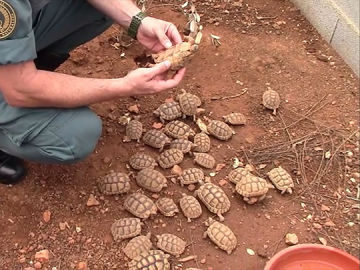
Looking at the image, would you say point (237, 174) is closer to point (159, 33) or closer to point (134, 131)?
point (134, 131)

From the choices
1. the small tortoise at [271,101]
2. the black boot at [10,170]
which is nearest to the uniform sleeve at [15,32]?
the black boot at [10,170]

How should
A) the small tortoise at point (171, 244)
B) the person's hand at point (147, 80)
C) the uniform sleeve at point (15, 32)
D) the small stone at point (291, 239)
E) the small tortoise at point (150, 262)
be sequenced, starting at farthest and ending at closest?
the small stone at point (291, 239), the small tortoise at point (171, 244), the small tortoise at point (150, 262), the person's hand at point (147, 80), the uniform sleeve at point (15, 32)

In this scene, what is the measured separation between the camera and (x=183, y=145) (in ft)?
9.72

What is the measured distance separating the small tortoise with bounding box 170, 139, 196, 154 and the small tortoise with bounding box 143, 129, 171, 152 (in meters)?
0.04

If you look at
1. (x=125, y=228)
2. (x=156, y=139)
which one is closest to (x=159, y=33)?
(x=156, y=139)

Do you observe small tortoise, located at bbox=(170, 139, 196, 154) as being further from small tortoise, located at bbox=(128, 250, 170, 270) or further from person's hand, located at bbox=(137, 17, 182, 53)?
small tortoise, located at bbox=(128, 250, 170, 270)

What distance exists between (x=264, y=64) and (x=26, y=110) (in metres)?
1.78

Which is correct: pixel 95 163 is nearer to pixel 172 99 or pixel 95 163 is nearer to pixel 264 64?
pixel 172 99

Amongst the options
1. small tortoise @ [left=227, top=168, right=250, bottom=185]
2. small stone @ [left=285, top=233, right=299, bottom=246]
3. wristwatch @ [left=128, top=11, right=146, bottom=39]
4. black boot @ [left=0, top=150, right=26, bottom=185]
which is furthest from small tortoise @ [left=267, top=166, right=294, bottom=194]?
black boot @ [left=0, top=150, right=26, bottom=185]

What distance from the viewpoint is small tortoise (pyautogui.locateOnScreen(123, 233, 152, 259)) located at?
247cm

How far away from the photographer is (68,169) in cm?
283

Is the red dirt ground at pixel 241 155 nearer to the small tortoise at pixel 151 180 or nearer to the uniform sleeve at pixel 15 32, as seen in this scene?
the small tortoise at pixel 151 180

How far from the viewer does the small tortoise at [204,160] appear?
9.50ft

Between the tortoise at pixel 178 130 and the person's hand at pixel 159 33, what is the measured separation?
1.66ft
